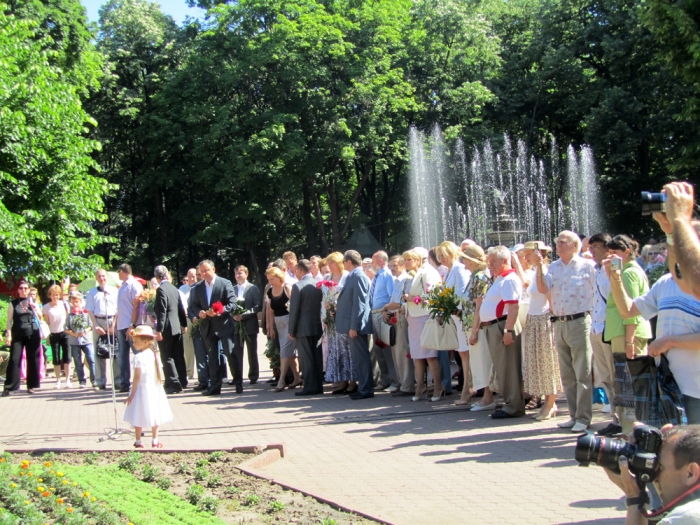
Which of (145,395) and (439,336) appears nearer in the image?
(145,395)

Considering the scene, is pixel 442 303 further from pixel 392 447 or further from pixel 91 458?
pixel 91 458

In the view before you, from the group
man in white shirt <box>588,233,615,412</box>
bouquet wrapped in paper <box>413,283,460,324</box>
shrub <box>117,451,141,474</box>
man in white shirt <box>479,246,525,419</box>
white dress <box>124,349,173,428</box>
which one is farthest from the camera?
bouquet wrapped in paper <box>413,283,460,324</box>

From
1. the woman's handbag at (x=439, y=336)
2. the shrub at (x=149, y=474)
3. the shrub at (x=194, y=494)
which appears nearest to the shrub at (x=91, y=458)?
the shrub at (x=149, y=474)

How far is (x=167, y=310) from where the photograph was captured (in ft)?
46.2

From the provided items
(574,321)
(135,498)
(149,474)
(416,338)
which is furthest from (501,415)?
(135,498)

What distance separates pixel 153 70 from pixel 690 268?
132 ft

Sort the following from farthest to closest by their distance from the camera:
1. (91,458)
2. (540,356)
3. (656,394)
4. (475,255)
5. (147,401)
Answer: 1. (475,255)
2. (540,356)
3. (147,401)
4. (91,458)
5. (656,394)

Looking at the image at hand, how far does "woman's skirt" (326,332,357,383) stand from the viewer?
42.0ft

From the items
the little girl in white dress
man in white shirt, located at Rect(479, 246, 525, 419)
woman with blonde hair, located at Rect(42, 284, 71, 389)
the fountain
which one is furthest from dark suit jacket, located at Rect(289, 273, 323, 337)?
the fountain

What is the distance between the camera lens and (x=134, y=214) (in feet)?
142

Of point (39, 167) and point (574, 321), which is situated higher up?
point (39, 167)

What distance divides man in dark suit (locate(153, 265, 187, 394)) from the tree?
8143 mm

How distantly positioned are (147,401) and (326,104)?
93.1ft

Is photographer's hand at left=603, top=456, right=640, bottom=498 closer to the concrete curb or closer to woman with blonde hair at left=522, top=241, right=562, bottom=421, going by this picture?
the concrete curb
